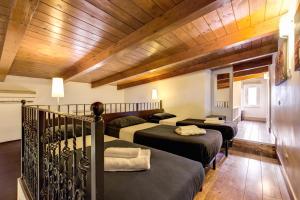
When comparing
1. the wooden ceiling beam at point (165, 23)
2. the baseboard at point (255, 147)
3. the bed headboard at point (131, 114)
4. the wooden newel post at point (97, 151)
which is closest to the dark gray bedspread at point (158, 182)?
the wooden newel post at point (97, 151)

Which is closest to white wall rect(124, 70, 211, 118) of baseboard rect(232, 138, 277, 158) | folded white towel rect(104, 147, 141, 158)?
baseboard rect(232, 138, 277, 158)

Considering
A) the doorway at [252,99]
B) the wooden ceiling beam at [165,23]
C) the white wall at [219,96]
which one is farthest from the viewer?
the doorway at [252,99]

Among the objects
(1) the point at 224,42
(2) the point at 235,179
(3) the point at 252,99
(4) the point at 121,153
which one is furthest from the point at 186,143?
(3) the point at 252,99

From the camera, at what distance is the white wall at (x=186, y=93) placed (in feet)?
16.0

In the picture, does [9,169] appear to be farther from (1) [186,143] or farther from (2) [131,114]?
(1) [186,143]

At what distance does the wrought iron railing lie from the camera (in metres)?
0.71

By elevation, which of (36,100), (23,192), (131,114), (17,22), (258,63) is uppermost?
(258,63)

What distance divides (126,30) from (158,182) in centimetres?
199

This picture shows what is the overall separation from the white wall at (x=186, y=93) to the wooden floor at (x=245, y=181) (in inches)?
80.7

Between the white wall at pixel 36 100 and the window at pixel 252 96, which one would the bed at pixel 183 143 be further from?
the window at pixel 252 96

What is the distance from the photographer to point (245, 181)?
235cm

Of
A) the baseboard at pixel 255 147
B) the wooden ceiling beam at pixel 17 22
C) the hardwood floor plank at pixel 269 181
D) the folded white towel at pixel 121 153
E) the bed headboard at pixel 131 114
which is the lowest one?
the hardwood floor plank at pixel 269 181

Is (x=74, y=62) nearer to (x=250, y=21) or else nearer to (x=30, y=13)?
(x=30, y=13)

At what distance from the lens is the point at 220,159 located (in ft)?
10.5
